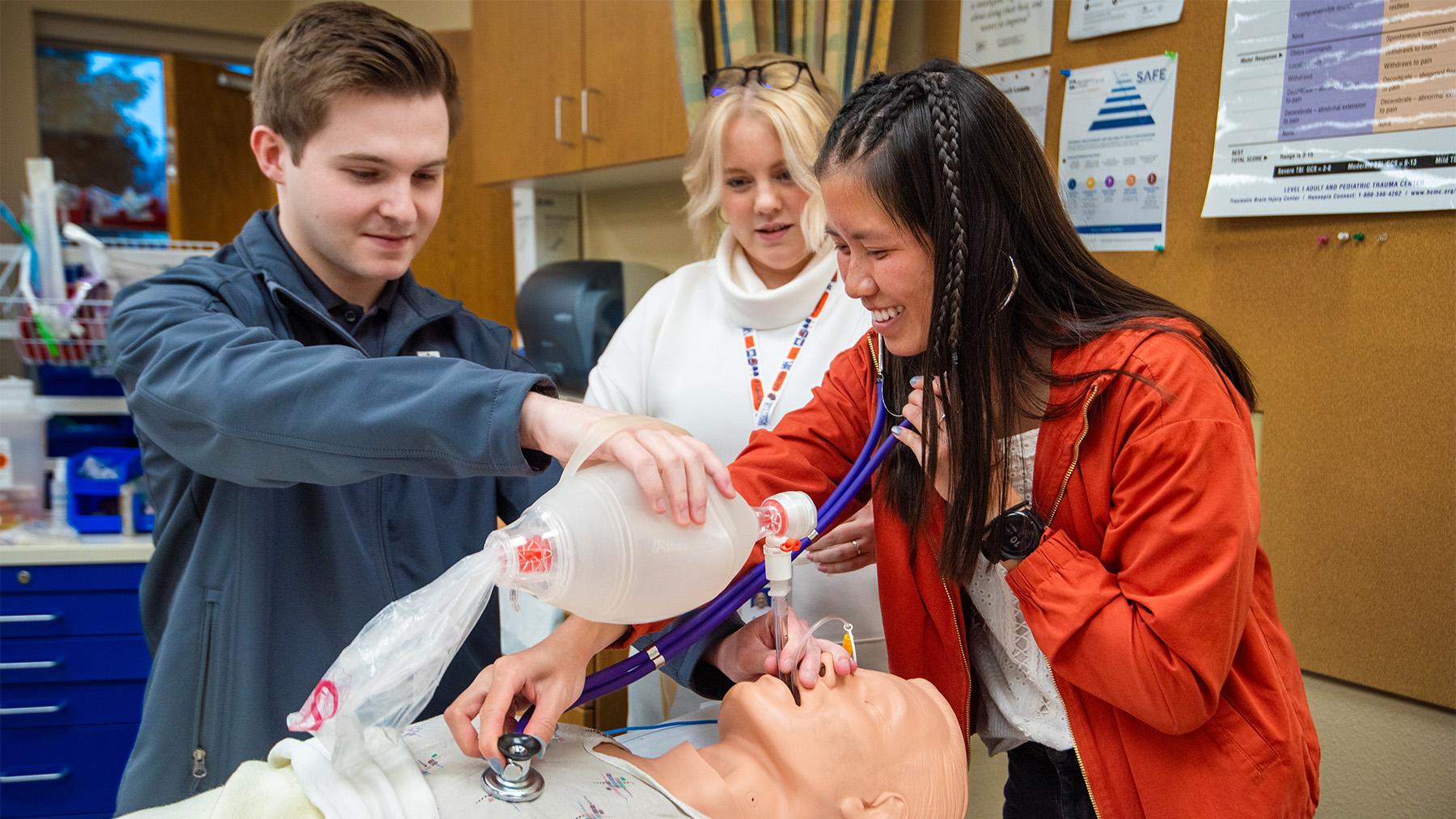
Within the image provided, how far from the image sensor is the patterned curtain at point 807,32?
79.4 inches

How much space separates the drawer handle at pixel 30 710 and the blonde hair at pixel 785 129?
194 cm

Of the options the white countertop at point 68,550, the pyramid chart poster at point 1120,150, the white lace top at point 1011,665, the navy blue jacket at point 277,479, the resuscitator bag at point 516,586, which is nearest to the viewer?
the resuscitator bag at point 516,586

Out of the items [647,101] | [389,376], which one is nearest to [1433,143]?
[389,376]

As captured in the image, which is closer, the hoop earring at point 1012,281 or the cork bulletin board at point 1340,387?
the hoop earring at point 1012,281

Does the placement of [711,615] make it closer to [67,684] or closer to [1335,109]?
[1335,109]

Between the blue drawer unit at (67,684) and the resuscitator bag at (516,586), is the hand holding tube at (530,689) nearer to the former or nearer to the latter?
the resuscitator bag at (516,586)

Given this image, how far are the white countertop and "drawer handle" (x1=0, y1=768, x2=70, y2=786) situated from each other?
1.64 feet

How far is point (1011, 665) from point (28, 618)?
7.49ft

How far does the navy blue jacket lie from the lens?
0.92 meters

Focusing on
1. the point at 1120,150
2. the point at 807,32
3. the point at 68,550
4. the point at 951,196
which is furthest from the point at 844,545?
the point at 68,550

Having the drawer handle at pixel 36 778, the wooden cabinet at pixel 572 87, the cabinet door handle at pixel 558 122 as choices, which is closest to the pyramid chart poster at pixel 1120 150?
the wooden cabinet at pixel 572 87

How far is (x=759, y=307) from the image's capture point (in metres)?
1.73

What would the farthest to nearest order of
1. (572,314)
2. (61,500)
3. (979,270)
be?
(572,314), (61,500), (979,270)

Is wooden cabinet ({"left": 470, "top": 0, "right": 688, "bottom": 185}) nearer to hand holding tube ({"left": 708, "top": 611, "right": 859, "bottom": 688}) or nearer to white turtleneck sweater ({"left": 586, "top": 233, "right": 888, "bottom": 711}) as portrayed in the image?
white turtleneck sweater ({"left": 586, "top": 233, "right": 888, "bottom": 711})
